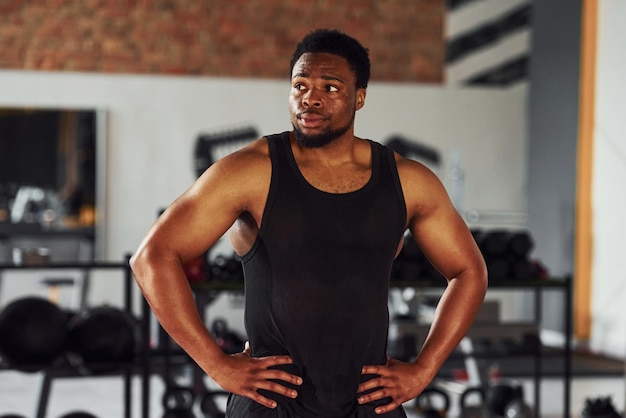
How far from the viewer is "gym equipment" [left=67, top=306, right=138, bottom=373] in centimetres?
418

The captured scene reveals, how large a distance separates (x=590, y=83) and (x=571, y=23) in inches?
21.8

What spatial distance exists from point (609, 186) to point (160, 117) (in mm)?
3587

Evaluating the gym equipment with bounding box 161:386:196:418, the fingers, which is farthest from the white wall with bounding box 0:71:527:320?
the fingers

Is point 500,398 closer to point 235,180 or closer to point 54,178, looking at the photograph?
point 235,180

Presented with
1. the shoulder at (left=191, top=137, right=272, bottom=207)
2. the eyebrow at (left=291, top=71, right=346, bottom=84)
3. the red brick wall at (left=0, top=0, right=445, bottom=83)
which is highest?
the red brick wall at (left=0, top=0, right=445, bottom=83)

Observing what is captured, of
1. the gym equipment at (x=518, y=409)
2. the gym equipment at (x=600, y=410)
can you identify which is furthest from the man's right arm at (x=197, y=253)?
the gym equipment at (x=518, y=409)

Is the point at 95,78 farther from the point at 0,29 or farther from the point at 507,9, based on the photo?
the point at 507,9

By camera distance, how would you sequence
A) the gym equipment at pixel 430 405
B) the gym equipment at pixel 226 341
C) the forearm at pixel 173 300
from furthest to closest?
the gym equipment at pixel 226 341 < the gym equipment at pixel 430 405 < the forearm at pixel 173 300

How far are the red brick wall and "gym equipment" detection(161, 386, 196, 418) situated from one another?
4137mm

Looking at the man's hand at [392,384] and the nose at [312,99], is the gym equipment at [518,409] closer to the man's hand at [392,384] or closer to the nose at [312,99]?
the man's hand at [392,384]

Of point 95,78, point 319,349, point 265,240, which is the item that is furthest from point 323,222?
point 95,78

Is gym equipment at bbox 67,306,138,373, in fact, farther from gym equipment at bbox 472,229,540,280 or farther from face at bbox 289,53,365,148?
face at bbox 289,53,365,148

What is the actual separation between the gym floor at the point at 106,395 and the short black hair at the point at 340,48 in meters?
3.57

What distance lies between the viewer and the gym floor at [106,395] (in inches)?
211
